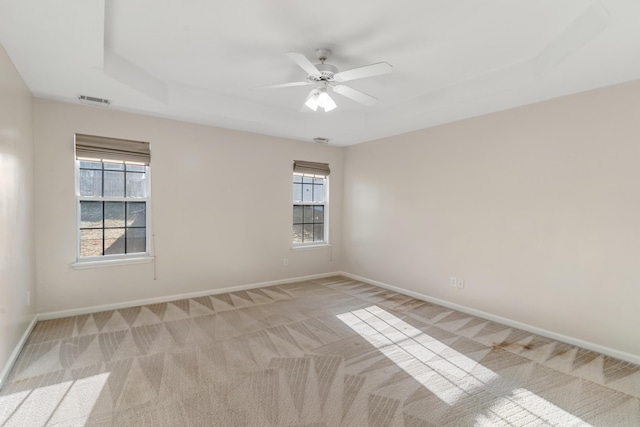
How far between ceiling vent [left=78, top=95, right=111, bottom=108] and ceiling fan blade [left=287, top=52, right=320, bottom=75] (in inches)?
92.2

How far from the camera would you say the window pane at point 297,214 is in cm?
521

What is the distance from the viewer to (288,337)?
304cm

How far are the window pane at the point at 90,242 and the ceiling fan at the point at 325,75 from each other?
2.72m

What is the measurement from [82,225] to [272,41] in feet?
9.88

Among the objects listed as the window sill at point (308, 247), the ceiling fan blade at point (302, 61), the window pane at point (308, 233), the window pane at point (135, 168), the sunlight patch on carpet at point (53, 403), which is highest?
Answer: the ceiling fan blade at point (302, 61)

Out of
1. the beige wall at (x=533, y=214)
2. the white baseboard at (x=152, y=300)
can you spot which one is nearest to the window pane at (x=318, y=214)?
the white baseboard at (x=152, y=300)

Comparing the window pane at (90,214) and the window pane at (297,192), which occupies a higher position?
the window pane at (297,192)

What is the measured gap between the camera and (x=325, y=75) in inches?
101

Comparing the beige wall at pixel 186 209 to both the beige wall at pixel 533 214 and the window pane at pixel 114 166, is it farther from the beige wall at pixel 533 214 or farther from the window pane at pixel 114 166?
the beige wall at pixel 533 214

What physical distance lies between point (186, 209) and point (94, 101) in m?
1.53

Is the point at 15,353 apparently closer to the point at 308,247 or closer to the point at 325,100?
the point at 325,100

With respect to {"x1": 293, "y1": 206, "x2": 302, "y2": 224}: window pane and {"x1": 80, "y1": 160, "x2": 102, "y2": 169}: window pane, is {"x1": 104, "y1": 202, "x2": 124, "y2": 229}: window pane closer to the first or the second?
{"x1": 80, "y1": 160, "x2": 102, "y2": 169}: window pane

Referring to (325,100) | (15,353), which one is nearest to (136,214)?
(15,353)

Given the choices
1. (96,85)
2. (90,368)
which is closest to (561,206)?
(90,368)
